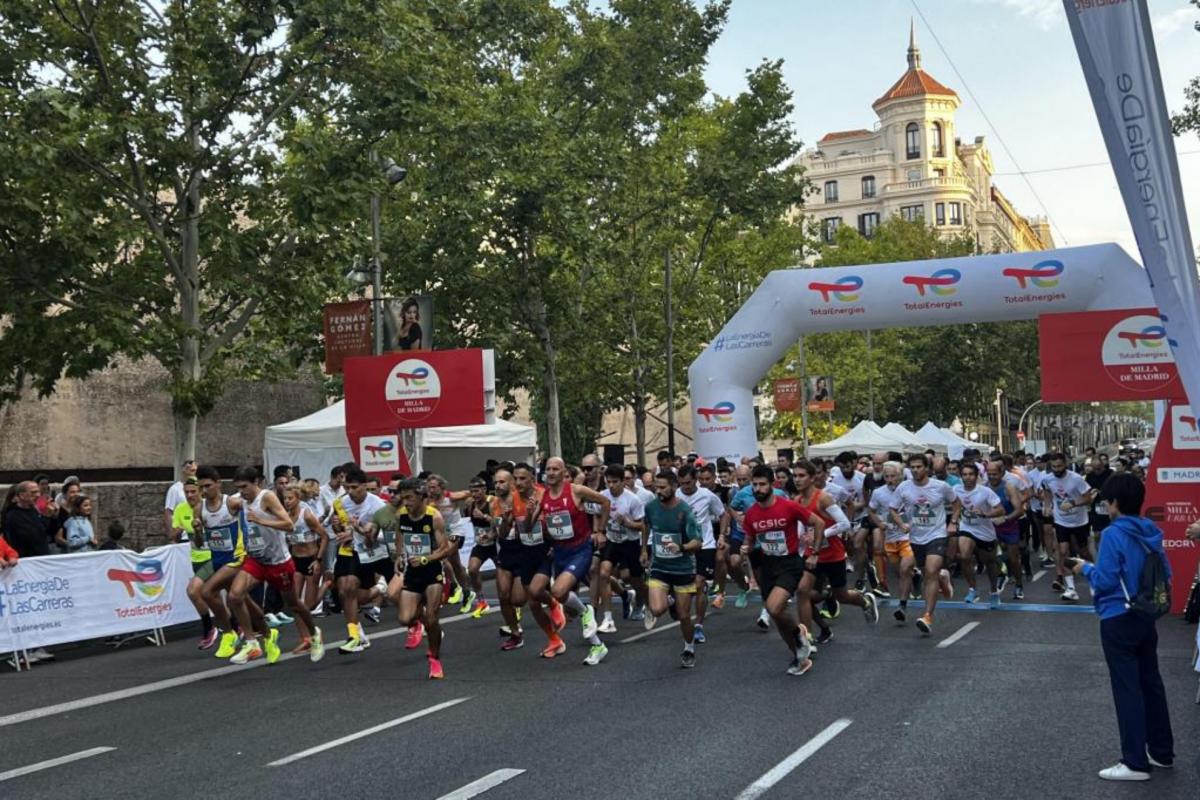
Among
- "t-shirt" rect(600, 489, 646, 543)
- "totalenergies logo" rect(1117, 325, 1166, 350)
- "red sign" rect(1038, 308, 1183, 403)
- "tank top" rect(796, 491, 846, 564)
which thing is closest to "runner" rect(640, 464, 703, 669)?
"tank top" rect(796, 491, 846, 564)

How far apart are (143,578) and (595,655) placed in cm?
615

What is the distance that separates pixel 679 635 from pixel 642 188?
20.3 m

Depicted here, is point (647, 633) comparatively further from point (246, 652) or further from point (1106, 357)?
point (1106, 357)

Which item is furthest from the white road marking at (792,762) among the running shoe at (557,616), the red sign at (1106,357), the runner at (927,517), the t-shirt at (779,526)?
the red sign at (1106,357)

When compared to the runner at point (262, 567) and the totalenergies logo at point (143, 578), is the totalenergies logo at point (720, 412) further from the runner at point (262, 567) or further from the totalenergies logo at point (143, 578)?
the runner at point (262, 567)

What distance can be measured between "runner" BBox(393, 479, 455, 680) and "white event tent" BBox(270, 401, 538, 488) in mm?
10289

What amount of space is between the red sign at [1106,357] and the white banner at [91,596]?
11084 mm

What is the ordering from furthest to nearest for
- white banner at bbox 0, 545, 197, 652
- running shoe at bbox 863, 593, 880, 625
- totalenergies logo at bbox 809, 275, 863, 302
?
totalenergies logo at bbox 809, 275, 863, 302 < running shoe at bbox 863, 593, 880, 625 < white banner at bbox 0, 545, 197, 652

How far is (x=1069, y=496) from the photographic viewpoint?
1773 cm

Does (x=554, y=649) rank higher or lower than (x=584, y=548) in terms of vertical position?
lower

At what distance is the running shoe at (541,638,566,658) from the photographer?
12.5 meters

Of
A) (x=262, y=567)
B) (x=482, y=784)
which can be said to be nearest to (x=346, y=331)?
(x=262, y=567)

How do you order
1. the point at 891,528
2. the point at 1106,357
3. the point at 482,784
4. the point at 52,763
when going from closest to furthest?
the point at 482,784
the point at 52,763
the point at 891,528
the point at 1106,357

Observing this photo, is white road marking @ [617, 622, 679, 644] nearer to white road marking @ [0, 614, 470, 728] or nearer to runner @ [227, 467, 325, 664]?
white road marking @ [0, 614, 470, 728]
